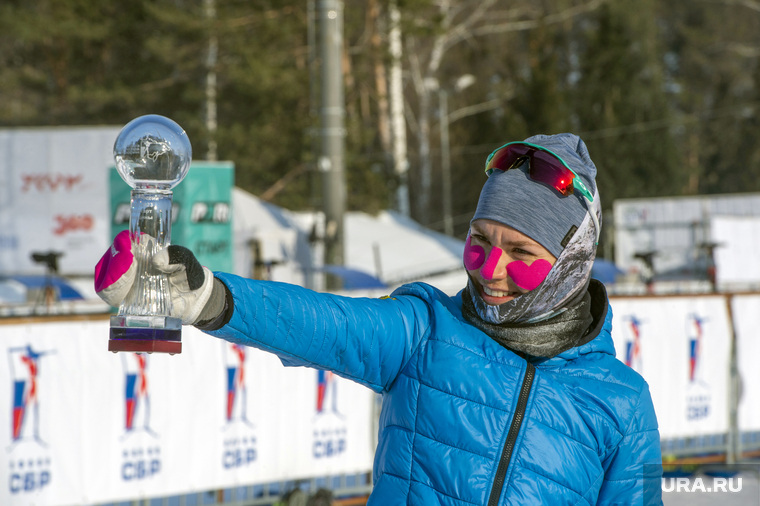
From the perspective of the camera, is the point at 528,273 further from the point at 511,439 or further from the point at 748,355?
the point at 748,355

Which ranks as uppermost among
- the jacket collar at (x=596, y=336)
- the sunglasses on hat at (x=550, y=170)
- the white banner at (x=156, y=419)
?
the sunglasses on hat at (x=550, y=170)

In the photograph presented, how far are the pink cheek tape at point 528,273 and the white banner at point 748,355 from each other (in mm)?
7000

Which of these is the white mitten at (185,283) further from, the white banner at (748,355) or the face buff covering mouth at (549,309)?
the white banner at (748,355)

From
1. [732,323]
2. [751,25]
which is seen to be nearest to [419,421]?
[732,323]

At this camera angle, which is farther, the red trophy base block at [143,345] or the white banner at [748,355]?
the white banner at [748,355]

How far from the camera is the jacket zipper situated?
2.03 m

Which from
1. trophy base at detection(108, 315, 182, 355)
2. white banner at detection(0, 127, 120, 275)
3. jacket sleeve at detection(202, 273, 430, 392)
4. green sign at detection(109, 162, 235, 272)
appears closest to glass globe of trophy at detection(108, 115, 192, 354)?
trophy base at detection(108, 315, 182, 355)

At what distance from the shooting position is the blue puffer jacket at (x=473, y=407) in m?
2.03

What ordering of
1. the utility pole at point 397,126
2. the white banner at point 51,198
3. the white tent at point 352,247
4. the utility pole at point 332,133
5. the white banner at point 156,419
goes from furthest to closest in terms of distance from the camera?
the utility pole at point 397,126
the white tent at point 352,247
the white banner at point 51,198
the utility pole at point 332,133
the white banner at point 156,419

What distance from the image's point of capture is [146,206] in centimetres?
202

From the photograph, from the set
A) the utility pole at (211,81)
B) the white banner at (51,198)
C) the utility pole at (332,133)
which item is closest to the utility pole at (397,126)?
the utility pole at (211,81)

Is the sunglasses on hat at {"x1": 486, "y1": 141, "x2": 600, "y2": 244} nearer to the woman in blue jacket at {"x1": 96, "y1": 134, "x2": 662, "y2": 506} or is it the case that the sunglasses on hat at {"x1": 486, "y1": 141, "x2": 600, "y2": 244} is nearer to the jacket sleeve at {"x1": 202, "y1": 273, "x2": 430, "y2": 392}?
the woman in blue jacket at {"x1": 96, "y1": 134, "x2": 662, "y2": 506}

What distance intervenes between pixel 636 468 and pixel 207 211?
9392 millimetres

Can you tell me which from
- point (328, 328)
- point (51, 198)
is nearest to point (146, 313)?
point (328, 328)
